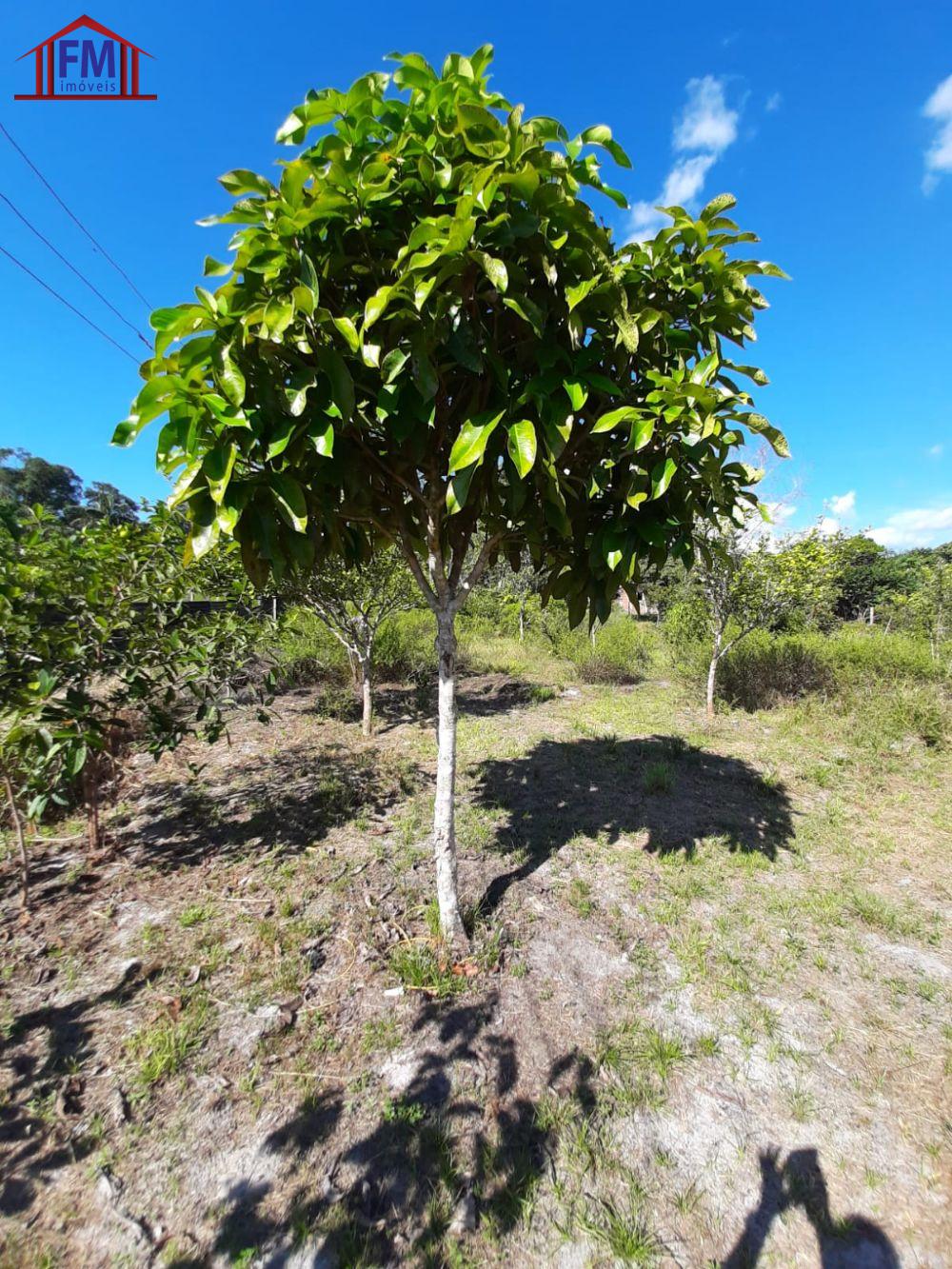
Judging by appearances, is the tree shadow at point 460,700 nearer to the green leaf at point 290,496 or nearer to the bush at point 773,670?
the bush at point 773,670

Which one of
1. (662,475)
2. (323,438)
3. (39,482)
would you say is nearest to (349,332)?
(323,438)

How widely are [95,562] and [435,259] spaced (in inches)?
107

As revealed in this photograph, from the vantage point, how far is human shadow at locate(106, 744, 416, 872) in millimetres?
3646

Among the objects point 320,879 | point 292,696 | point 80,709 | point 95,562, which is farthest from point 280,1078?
point 292,696

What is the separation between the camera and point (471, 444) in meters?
1.75

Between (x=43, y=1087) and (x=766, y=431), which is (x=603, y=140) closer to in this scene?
(x=766, y=431)

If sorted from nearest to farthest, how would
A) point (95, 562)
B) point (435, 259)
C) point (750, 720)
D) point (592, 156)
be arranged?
point (435, 259)
point (592, 156)
point (95, 562)
point (750, 720)

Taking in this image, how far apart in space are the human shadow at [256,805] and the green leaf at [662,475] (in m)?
3.38

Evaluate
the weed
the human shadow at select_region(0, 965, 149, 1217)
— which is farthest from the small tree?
the human shadow at select_region(0, 965, 149, 1217)

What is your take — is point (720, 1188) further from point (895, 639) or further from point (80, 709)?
point (895, 639)

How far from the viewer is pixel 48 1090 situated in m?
1.90

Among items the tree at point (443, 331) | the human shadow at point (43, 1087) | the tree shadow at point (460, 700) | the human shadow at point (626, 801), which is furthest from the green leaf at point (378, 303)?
the tree shadow at point (460, 700)

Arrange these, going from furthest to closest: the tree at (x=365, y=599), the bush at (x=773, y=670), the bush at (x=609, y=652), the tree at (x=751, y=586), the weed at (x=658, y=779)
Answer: the bush at (x=609, y=652) < the bush at (x=773, y=670) < the tree at (x=751, y=586) < the tree at (x=365, y=599) < the weed at (x=658, y=779)

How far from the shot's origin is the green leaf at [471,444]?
1706 mm
